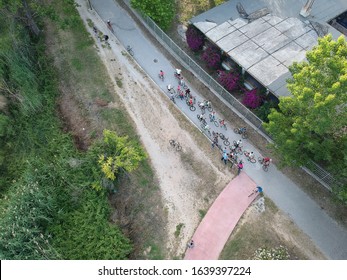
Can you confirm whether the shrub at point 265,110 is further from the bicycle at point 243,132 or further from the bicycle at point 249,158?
the bicycle at point 249,158

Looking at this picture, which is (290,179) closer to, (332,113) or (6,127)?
(332,113)

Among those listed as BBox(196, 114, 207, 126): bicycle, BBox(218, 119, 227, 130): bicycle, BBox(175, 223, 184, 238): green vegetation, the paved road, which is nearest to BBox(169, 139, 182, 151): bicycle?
the paved road

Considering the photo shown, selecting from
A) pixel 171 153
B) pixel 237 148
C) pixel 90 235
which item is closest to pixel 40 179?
pixel 90 235

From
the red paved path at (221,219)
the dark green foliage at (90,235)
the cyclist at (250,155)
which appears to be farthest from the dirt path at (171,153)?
the dark green foliage at (90,235)

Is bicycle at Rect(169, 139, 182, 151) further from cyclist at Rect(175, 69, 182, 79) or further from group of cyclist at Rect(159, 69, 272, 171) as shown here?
cyclist at Rect(175, 69, 182, 79)

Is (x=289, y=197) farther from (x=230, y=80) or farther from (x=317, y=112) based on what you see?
Answer: (x=230, y=80)
